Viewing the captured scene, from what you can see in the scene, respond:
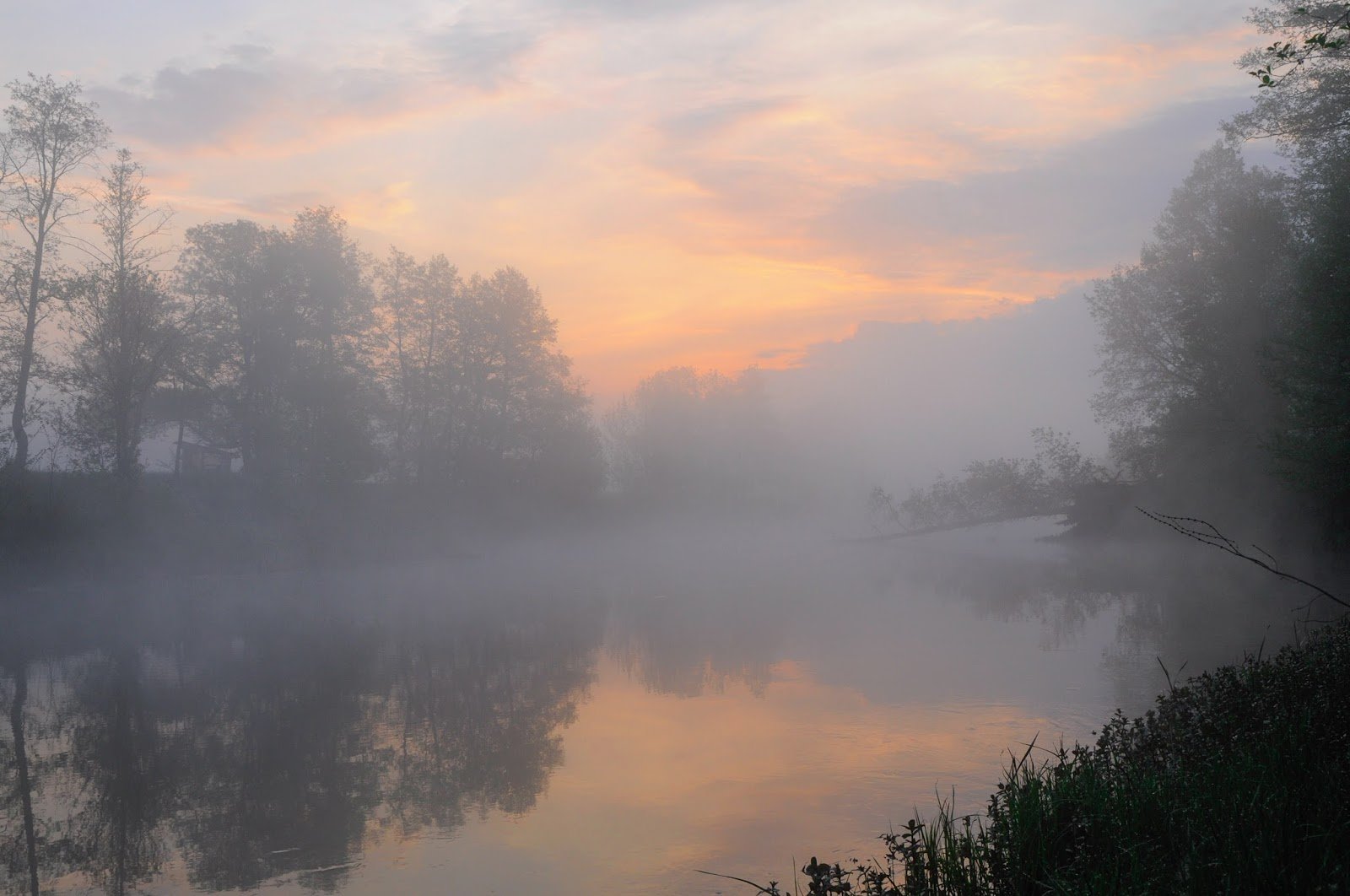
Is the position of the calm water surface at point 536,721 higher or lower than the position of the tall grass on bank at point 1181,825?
lower

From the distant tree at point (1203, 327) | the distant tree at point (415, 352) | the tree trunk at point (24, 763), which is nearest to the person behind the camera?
the tree trunk at point (24, 763)

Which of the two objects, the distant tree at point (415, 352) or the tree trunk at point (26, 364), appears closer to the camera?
the tree trunk at point (26, 364)

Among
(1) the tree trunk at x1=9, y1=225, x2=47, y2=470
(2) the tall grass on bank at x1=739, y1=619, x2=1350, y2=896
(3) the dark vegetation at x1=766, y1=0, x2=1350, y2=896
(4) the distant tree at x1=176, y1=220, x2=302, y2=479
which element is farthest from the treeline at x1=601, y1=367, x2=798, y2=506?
(2) the tall grass on bank at x1=739, y1=619, x2=1350, y2=896

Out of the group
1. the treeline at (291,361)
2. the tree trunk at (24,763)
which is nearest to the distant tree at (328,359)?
the treeline at (291,361)

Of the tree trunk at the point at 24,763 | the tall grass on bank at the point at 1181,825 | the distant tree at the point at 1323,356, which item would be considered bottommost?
the tree trunk at the point at 24,763

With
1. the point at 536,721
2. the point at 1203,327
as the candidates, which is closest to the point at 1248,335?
the point at 1203,327

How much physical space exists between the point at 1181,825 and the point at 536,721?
1112 centimetres

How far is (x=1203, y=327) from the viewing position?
31500 mm

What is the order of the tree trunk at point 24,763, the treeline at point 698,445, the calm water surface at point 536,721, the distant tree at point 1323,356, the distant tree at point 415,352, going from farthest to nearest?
the treeline at point 698,445, the distant tree at point 415,352, the distant tree at point 1323,356, the calm water surface at point 536,721, the tree trunk at point 24,763

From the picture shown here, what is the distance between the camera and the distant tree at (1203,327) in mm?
30453

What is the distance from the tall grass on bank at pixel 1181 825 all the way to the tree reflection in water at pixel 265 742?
5.72m

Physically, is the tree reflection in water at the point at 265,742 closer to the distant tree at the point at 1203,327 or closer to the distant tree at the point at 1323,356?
the distant tree at the point at 1323,356

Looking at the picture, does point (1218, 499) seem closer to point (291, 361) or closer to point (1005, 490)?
point (1005, 490)

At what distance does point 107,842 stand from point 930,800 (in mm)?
8536
